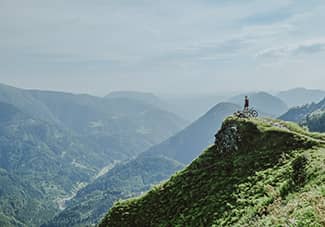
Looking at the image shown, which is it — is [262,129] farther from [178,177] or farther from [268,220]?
[268,220]

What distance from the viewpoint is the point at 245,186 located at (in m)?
35.5

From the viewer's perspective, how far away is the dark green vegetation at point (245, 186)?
77.1ft

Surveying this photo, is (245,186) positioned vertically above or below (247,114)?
below

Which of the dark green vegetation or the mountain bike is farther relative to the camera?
the mountain bike

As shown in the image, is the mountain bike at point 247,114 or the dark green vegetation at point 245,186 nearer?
the dark green vegetation at point 245,186

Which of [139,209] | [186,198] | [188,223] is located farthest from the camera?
[139,209]

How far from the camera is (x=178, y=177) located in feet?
156

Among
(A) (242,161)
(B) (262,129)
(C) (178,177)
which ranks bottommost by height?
(C) (178,177)

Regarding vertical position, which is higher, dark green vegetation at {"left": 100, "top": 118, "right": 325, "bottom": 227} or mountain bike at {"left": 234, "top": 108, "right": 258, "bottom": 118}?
mountain bike at {"left": 234, "top": 108, "right": 258, "bottom": 118}

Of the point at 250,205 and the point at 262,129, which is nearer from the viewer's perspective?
the point at 250,205

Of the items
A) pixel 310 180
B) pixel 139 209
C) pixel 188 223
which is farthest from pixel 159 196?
pixel 310 180

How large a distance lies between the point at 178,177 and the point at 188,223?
11.7 m

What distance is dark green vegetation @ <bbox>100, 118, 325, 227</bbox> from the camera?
A: 23.5 m

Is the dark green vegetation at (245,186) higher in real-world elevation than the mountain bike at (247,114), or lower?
lower
